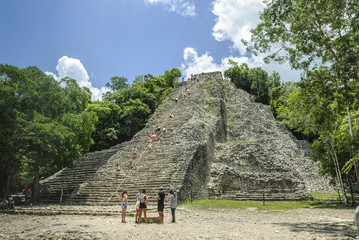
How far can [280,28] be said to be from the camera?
10453 mm

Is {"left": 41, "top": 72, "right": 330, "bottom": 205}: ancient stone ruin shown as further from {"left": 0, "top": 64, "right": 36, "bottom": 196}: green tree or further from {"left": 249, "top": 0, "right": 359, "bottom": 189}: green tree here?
{"left": 249, "top": 0, "right": 359, "bottom": 189}: green tree

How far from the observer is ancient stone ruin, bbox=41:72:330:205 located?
53.3 feet

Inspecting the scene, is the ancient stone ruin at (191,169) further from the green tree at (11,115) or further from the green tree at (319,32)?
the green tree at (319,32)

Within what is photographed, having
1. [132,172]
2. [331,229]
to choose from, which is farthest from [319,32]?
[132,172]

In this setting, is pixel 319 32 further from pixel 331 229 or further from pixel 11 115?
pixel 11 115

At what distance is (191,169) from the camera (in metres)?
16.6

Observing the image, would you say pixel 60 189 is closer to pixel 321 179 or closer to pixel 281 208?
pixel 281 208

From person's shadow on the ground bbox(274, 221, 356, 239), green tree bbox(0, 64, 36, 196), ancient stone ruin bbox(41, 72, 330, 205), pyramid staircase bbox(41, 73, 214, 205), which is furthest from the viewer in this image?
ancient stone ruin bbox(41, 72, 330, 205)

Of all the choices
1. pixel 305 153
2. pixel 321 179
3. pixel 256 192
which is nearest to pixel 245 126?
pixel 305 153

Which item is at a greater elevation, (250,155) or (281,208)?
(250,155)

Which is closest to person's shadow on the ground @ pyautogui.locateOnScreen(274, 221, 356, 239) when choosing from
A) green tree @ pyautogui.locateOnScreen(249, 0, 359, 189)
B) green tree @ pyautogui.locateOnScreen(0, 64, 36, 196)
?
green tree @ pyautogui.locateOnScreen(249, 0, 359, 189)

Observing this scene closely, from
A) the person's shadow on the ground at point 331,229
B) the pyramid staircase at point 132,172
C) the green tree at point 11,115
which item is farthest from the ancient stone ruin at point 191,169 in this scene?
the person's shadow on the ground at point 331,229

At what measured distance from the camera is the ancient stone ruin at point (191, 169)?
1623cm

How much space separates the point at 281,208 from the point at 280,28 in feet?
29.3
